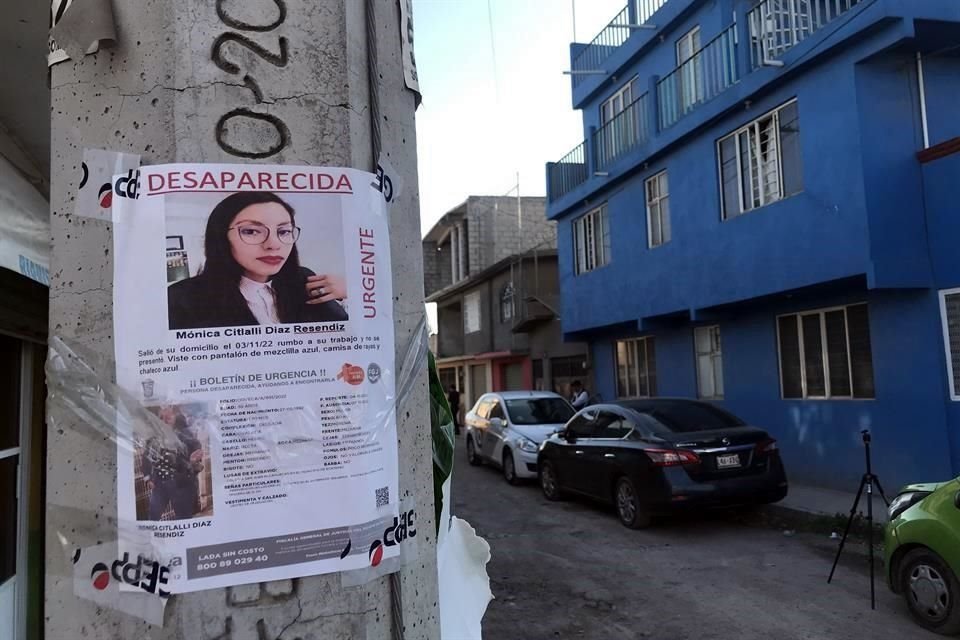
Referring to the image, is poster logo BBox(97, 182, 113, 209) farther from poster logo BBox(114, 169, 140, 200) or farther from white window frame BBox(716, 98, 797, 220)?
white window frame BBox(716, 98, 797, 220)

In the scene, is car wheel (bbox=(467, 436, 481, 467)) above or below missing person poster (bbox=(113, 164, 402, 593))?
below

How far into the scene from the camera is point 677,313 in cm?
1483

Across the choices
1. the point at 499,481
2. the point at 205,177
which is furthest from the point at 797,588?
the point at 499,481

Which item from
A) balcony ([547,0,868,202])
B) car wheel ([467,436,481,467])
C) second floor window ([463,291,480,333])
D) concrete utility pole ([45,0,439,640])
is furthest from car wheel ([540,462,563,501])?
second floor window ([463,291,480,333])

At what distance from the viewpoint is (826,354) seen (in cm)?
1148

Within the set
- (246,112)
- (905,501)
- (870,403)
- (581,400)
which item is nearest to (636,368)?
(581,400)

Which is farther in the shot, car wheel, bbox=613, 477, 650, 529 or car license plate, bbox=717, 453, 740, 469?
car wheel, bbox=613, 477, 650, 529

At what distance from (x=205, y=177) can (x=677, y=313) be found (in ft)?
45.9

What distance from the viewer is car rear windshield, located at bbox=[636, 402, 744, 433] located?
351 inches

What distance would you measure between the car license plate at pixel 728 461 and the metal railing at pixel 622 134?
9435 mm

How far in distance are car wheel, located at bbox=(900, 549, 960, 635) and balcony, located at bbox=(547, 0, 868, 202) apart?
7893mm

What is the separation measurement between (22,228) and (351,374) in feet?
7.94

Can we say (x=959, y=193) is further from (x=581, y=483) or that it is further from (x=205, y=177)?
(x=205, y=177)

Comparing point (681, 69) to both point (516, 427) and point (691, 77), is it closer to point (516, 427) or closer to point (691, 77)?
point (691, 77)
